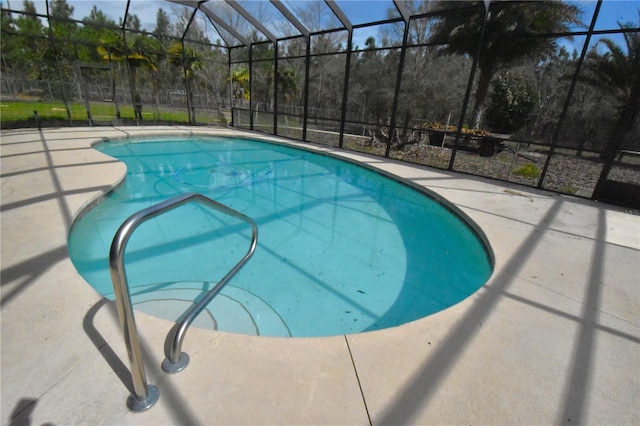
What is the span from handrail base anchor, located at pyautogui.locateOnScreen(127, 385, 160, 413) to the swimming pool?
116 cm

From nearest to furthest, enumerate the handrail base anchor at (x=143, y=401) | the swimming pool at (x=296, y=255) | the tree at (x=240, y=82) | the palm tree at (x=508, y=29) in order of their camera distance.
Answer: the handrail base anchor at (x=143, y=401)
the swimming pool at (x=296, y=255)
the palm tree at (x=508, y=29)
the tree at (x=240, y=82)

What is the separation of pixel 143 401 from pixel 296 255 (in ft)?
8.23

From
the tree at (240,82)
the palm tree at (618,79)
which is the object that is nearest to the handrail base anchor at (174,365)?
the palm tree at (618,79)

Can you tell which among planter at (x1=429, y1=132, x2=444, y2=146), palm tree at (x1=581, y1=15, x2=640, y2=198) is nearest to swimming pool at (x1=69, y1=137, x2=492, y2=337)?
palm tree at (x1=581, y1=15, x2=640, y2=198)

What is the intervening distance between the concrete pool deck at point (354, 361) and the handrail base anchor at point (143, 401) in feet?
0.08

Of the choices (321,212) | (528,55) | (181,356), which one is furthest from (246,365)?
(528,55)

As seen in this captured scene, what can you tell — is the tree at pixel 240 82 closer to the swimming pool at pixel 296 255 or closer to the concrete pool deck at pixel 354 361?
the swimming pool at pixel 296 255

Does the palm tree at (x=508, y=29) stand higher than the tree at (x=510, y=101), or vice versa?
the palm tree at (x=508, y=29)

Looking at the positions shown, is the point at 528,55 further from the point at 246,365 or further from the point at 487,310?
the point at 246,365

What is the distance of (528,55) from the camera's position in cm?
908

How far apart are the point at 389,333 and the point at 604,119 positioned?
27.3 feet

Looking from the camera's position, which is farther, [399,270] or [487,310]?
[399,270]

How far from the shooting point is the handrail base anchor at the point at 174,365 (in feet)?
4.64

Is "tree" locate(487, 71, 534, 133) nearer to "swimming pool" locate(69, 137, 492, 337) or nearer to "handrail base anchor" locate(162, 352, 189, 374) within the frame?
"swimming pool" locate(69, 137, 492, 337)
